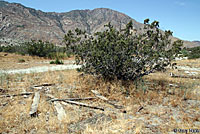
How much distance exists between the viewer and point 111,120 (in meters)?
3.49

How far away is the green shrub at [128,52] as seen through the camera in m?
5.64

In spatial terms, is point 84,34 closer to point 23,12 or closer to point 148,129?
point 148,129

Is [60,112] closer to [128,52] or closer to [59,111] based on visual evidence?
[59,111]

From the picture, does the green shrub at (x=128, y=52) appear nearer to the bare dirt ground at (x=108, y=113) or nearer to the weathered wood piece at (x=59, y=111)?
the bare dirt ground at (x=108, y=113)

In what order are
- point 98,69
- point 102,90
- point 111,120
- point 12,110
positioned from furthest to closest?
point 98,69, point 102,90, point 12,110, point 111,120

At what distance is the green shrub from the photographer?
18.5ft

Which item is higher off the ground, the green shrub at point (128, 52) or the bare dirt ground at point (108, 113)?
the green shrub at point (128, 52)

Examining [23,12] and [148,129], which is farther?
[23,12]

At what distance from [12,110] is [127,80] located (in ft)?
14.5

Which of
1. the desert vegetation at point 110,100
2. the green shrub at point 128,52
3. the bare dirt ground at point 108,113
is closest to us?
the bare dirt ground at point 108,113

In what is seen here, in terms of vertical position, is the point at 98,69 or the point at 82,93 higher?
the point at 98,69

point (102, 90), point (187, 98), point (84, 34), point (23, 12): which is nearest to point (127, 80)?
point (102, 90)

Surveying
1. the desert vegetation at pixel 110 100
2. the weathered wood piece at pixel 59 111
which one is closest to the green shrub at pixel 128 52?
the desert vegetation at pixel 110 100

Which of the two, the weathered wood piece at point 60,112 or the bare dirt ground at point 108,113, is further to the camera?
the weathered wood piece at point 60,112
